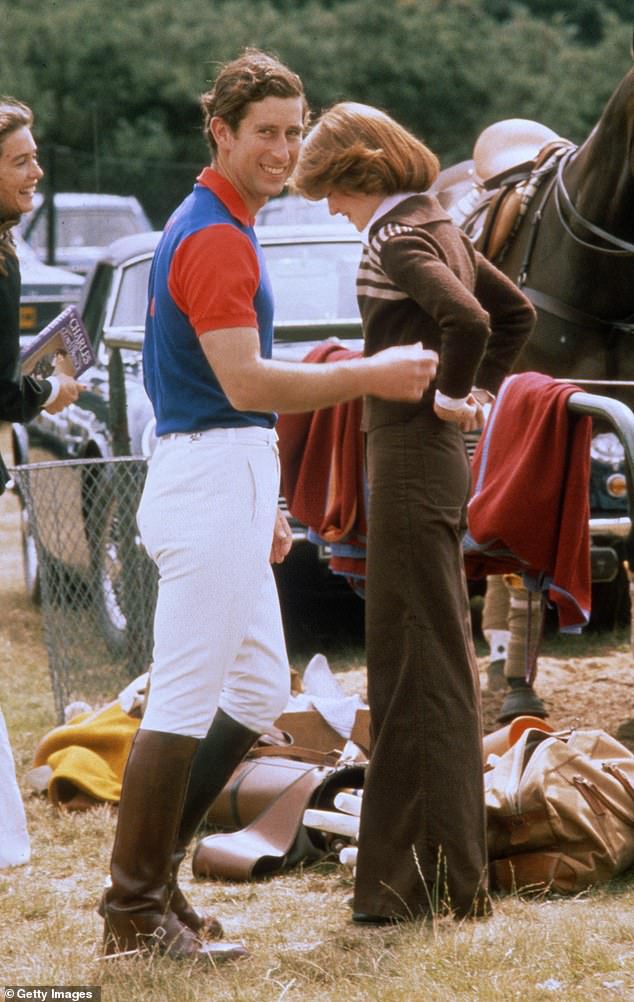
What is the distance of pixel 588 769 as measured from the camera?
439cm

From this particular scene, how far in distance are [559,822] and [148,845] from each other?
1.17m

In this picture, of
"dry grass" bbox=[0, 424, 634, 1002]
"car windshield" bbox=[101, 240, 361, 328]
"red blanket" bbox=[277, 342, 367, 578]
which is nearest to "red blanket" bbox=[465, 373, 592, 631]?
"red blanket" bbox=[277, 342, 367, 578]

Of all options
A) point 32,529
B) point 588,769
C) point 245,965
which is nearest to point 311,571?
point 32,529

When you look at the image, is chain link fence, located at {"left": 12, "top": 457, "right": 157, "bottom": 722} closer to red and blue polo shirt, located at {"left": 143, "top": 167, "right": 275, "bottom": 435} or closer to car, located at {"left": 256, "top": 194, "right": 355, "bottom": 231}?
red and blue polo shirt, located at {"left": 143, "top": 167, "right": 275, "bottom": 435}

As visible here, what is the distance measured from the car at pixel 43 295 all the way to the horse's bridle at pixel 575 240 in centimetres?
1021

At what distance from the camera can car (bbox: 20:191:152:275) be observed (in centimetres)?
2156

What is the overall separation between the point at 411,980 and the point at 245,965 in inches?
17.2

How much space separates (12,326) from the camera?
14.2 feet

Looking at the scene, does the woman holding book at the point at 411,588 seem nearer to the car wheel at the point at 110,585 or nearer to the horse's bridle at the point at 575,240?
the horse's bridle at the point at 575,240

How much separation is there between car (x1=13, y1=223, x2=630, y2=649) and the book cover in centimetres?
186

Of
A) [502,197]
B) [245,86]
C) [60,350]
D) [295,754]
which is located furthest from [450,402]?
[502,197]

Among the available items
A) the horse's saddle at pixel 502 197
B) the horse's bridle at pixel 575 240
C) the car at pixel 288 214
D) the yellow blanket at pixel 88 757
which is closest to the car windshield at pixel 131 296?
the horse's saddle at pixel 502 197

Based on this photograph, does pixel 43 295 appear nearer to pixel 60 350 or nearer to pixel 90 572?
pixel 90 572

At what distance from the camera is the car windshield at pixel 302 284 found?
8164 millimetres
